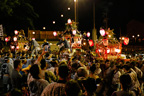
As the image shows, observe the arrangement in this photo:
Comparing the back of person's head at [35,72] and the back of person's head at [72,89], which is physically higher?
the back of person's head at [35,72]

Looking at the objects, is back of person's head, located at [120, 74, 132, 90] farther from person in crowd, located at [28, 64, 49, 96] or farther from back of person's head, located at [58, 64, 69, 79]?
person in crowd, located at [28, 64, 49, 96]

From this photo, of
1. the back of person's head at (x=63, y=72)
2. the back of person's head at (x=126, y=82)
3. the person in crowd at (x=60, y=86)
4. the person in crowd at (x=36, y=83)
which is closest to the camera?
the person in crowd at (x=60, y=86)

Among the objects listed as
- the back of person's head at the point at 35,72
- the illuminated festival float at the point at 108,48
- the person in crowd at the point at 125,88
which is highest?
the illuminated festival float at the point at 108,48

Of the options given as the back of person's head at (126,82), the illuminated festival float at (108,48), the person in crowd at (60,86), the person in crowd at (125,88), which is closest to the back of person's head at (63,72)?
the person in crowd at (60,86)

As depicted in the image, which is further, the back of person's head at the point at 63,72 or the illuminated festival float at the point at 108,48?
the illuminated festival float at the point at 108,48

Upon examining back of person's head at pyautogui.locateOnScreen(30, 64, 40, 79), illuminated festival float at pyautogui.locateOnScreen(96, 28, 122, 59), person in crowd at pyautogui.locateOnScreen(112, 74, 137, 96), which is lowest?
person in crowd at pyautogui.locateOnScreen(112, 74, 137, 96)

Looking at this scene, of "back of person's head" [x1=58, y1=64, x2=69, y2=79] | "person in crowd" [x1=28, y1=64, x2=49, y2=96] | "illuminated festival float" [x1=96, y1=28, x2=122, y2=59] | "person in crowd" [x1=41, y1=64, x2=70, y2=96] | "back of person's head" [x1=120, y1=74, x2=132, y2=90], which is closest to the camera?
"person in crowd" [x1=41, y1=64, x2=70, y2=96]

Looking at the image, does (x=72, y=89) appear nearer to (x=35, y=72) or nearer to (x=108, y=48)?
(x=35, y=72)

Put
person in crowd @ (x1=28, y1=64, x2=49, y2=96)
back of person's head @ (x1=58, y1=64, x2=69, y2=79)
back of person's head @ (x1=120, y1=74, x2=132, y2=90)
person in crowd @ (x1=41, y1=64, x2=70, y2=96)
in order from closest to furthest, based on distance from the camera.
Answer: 1. person in crowd @ (x1=41, y1=64, x2=70, y2=96)
2. back of person's head @ (x1=58, y1=64, x2=69, y2=79)
3. back of person's head @ (x1=120, y1=74, x2=132, y2=90)
4. person in crowd @ (x1=28, y1=64, x2=49, y2=96)

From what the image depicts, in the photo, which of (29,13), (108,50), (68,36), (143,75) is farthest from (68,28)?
(143,75)

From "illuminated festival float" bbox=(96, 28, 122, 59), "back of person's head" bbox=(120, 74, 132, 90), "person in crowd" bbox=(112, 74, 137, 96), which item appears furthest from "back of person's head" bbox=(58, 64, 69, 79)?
"illuminated festival float" bbox=(96, 28, 122, 59)

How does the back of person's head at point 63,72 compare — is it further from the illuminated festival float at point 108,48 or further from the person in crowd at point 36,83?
the illuminated festival float at point 108,48

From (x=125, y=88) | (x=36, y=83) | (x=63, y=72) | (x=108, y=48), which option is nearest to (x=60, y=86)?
(x=63, y=72)

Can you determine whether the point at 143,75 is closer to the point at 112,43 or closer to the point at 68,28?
the point at 112,43
